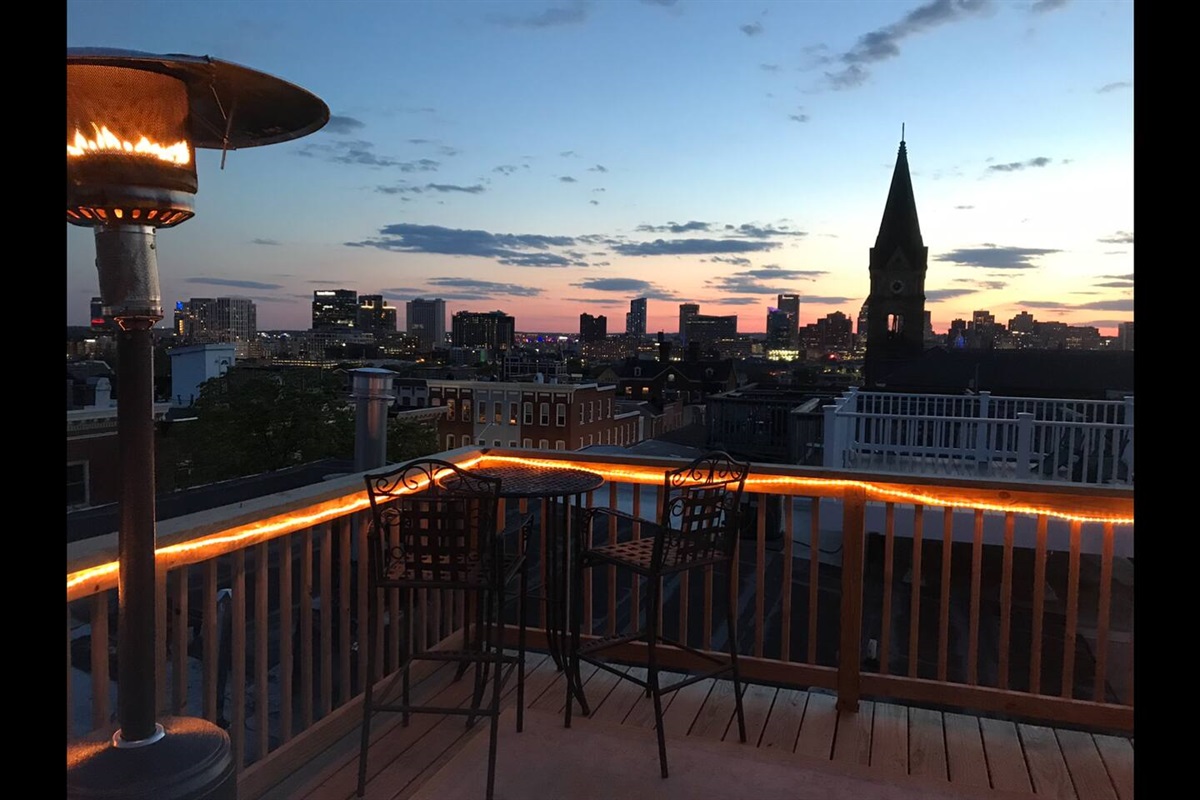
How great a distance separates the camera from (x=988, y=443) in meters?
9.77

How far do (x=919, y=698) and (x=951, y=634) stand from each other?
886 cm

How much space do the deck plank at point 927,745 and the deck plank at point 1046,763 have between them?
7.5 inches

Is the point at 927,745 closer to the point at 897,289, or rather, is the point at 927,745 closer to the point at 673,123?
the point at 673,123

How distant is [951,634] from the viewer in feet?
36.6

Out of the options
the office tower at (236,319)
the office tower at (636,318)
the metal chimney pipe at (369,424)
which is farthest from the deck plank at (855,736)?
the office tower at (636,318)

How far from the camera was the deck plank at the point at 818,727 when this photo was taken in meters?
3.05

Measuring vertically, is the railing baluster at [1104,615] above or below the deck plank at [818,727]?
above

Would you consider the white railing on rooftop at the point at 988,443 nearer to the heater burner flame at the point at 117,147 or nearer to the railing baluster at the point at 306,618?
the railing baluster at the point at 306,618

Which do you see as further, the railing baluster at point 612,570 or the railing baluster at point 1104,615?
the railing baluster at point 612,570

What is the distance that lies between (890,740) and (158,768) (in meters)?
2.65

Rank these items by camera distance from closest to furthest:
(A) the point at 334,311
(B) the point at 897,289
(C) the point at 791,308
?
(B) the point at 897,289, (A) the point at 334,311, (C) the point at 791,308

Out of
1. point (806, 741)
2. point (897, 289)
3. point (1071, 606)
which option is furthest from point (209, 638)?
point (897, 289)

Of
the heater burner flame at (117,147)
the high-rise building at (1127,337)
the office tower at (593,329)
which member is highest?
the office tower at (593,329)
